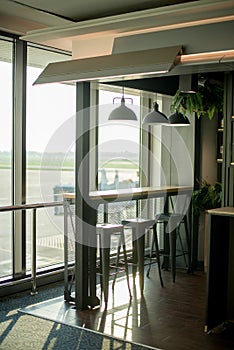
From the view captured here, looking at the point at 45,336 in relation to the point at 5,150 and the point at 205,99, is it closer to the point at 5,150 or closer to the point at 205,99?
the point at 5,150

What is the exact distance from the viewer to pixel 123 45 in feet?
13.2

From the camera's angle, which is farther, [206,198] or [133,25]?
[206,198]

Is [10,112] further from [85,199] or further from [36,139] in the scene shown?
[85,199]

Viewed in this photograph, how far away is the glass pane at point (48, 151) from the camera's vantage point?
5.37m

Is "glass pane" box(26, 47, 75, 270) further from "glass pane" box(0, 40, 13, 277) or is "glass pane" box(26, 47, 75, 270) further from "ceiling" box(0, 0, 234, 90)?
"ceiling" box(0, 0, 234, 90)

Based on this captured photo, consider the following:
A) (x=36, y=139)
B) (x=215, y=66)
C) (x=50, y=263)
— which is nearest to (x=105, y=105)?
(x=36, y=139)

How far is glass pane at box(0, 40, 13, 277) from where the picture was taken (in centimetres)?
501

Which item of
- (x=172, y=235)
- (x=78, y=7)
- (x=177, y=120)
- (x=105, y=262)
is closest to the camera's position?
(x=78, y=7)

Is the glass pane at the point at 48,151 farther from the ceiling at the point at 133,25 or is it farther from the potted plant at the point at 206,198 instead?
the potted plant at the point at 206,198

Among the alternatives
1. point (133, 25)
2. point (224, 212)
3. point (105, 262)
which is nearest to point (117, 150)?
point (105, 262)

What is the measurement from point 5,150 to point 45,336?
2.05 meters

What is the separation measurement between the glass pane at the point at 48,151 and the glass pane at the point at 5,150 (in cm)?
27

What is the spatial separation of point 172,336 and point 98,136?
308 cm

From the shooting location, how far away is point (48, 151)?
5688mm
